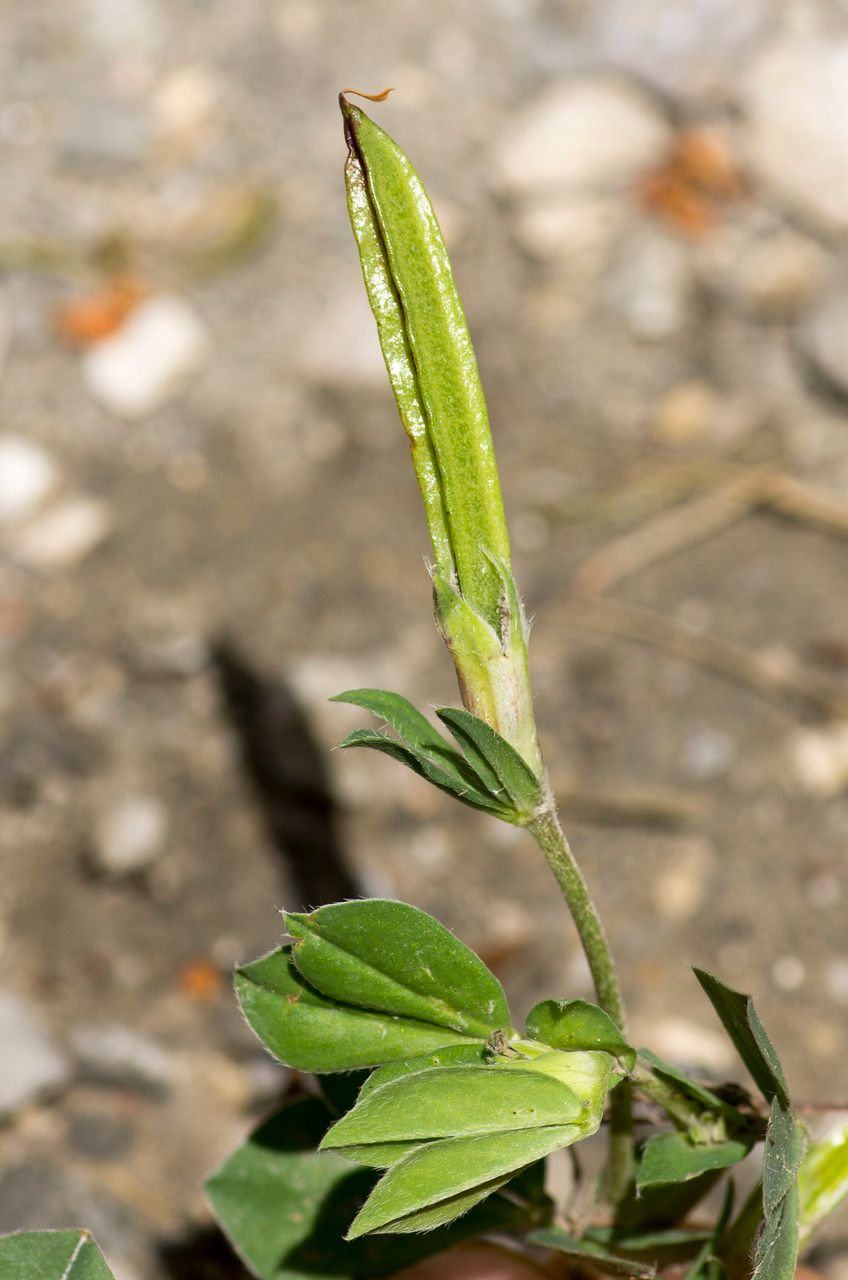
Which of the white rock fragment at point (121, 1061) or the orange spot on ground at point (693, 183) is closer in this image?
the white rock fragment at point (121, 1061)

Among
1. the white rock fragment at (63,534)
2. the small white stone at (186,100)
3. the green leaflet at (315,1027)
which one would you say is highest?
the small white stone at (186,100)

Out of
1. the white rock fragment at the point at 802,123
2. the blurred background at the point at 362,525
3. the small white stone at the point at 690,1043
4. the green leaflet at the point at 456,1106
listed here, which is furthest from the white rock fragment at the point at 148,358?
the green leaflet at the point at 456,1106

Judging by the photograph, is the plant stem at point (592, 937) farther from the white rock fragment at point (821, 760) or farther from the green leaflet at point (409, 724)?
the white rock fragment at point (821, 760)

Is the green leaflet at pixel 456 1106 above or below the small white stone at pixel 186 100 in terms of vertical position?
below

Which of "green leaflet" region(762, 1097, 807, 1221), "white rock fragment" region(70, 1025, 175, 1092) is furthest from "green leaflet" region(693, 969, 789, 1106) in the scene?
"white rock fragment" region(70, 1025, 175, 1092)

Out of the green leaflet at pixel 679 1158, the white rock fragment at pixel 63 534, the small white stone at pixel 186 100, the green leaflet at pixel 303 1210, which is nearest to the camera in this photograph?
the green leaflet at pixel 679 1158

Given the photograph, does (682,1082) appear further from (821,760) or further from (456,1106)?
(821,760)

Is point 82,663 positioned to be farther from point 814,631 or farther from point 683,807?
point 814,631
